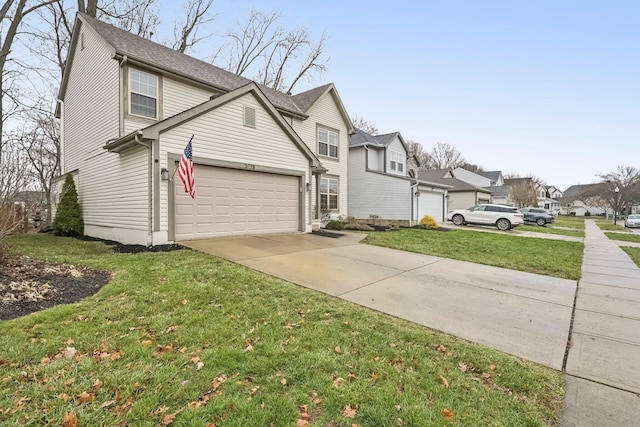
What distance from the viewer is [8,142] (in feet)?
56.5

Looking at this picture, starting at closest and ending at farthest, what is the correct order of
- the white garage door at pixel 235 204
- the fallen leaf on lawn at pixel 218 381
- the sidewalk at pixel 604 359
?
the sidewalk at pixel 604 359 → the fallen leaf on lawn at pixel 218 381 → the white garage door at pixel 235 204

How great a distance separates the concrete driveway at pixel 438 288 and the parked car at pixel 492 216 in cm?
1462

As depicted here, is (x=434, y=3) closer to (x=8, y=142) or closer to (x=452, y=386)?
(x=452, y=386)

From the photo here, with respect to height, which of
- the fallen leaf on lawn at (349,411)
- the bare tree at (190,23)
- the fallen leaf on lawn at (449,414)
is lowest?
the fallen leaf on lawn at (349,411)

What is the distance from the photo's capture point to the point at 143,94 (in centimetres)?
1027

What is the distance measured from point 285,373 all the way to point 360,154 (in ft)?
61.3

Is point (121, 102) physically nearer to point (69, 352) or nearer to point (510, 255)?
point (69, 352)

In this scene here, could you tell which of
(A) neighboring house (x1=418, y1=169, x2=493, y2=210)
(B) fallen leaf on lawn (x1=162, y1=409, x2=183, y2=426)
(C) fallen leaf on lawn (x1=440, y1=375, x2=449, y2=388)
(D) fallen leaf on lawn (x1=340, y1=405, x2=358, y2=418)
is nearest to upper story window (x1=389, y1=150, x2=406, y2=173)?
(A) neighboring house (x1=418, y1=169, x2=493, y2=210)

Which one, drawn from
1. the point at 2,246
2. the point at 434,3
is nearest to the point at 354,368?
the point at 2,246

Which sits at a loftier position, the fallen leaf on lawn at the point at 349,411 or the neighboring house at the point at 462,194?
the neighboring house at the point at 462,194

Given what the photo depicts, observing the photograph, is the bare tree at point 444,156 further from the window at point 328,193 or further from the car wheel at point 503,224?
the window at point 328,193

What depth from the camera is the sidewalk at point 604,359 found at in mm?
2307

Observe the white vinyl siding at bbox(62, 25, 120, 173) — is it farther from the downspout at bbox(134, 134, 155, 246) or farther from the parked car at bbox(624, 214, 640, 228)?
the parked car at bbox(624, 214, 640, 228)

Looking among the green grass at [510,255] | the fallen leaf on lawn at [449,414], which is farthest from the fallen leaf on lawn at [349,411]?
the green grass at [510,255]
